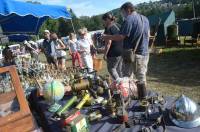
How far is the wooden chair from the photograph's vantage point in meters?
2.56

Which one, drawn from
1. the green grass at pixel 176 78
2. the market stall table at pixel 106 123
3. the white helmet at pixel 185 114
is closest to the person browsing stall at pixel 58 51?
the green grass at pixel 176 78

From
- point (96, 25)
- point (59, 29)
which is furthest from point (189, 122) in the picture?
point (96, 25)

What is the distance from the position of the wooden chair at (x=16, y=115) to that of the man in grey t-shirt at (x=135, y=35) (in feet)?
7.10

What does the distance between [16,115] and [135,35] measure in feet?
8.13

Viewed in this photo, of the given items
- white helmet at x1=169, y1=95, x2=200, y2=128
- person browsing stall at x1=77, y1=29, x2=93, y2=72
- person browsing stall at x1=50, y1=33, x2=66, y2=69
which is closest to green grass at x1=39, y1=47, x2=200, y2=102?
person browsing stall at x1=77, y1=29, x2=93, y2=72

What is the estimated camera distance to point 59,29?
60312 mm

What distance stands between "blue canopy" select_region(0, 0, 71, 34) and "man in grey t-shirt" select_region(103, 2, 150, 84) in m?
1.84

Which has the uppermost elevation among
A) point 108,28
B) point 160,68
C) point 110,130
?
point 108,28

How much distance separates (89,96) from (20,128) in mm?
960

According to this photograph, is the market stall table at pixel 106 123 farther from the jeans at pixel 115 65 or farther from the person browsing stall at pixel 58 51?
the person browsing stall at pixel 58 51

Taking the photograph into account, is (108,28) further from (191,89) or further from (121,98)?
(121,98)

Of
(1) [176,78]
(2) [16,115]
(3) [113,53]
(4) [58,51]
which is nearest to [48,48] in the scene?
(4) [58,51]

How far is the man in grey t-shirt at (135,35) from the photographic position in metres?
4.57

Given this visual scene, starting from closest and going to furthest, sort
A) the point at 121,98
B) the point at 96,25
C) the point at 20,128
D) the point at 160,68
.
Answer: the point at 20,128 < the point at 121,98 < the point at 160,68 < the point at 96,25
